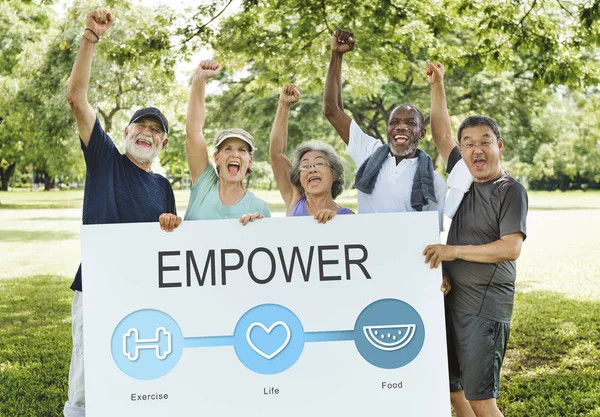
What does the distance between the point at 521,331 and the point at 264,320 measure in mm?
5111

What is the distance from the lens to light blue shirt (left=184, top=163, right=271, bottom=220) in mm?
3709

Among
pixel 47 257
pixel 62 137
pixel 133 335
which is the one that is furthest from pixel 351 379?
pixel 62 137

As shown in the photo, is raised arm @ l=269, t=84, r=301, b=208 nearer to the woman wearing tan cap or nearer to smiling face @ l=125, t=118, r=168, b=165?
the woman wearing tan cap

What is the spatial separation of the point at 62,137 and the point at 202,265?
23683 mm

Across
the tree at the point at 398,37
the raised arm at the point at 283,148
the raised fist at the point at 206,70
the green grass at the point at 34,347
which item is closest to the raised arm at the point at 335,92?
the raised arm at the point at 283,148

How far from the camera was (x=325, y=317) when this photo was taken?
332cm

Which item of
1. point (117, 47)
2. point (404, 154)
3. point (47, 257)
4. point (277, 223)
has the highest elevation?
point (117, 47)

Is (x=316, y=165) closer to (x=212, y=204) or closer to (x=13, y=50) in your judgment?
(x=212, y=204)

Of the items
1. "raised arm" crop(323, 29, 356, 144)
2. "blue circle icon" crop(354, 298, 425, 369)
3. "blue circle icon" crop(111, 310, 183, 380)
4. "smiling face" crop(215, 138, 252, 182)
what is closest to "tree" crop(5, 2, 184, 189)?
"raised arm" crop(323, 29, 356, 144)

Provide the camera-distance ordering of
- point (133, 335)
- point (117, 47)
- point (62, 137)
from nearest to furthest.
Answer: point (133, 335), point (117, 47), point (62, 137)

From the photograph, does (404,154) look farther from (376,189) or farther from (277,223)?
(277,223)

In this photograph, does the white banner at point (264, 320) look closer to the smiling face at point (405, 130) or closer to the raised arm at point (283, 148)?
the smiling face at point (405, 130)

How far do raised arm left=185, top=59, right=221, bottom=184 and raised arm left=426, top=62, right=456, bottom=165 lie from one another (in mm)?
1297

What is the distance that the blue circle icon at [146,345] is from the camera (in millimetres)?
3262
